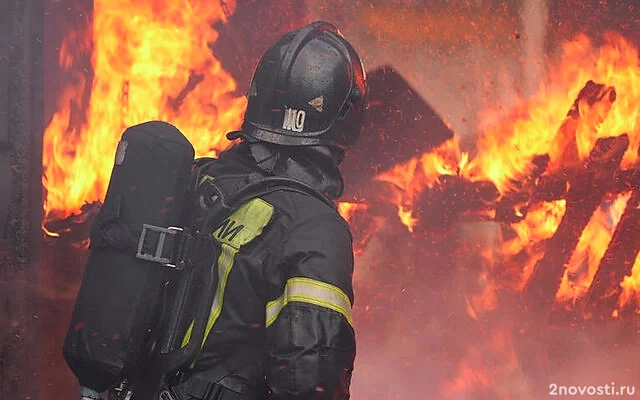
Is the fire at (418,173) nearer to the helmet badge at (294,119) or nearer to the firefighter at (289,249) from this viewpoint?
the firefighter at (289,249)

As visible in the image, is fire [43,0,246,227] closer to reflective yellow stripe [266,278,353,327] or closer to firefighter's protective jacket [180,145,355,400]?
firefighter's protective jacket [180,145,355,400]

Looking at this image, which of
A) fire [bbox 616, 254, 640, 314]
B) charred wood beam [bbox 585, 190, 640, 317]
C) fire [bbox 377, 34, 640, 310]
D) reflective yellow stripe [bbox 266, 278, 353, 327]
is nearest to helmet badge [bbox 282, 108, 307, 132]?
reflective yellow stripe [bbox 266, 278, 353, 327]

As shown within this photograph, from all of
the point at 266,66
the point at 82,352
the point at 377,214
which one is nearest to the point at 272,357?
the point at 82,352

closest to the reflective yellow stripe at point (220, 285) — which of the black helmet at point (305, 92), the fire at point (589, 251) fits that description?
the black helmet at point (305, 92)

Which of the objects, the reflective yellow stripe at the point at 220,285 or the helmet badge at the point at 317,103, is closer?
the reflective yellow stripe at the point at 220,285

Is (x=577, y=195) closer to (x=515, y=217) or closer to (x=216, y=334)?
(x=515, y=217)

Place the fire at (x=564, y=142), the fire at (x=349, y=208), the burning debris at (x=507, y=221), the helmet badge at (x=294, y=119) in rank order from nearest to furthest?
the helmet badge at (x=294, y=119) < the fire at (x=349, y=208) < the burning debris at (x=507, y=221) < the fire at (x=564, y=142)

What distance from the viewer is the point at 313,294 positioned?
8.39ft

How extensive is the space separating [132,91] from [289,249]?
349 cm

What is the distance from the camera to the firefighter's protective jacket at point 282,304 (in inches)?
100.0

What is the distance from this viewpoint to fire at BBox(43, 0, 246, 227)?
208 inches

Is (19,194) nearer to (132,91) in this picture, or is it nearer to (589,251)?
(132,91)

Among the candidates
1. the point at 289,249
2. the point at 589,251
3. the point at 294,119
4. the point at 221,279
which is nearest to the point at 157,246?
the point at 221,279

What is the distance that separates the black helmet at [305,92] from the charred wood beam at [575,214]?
4.53 m
